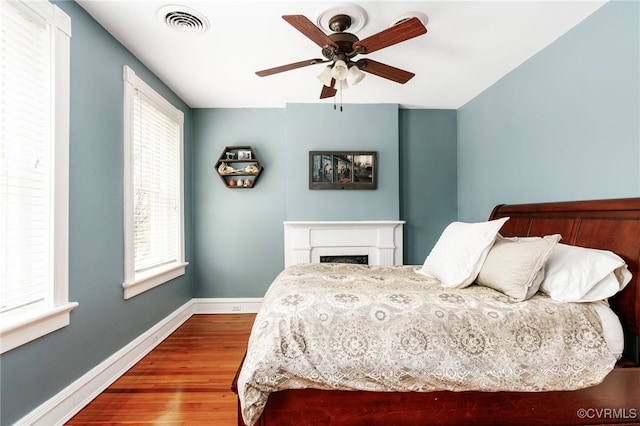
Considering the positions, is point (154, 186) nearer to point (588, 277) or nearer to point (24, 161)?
point (24, 161)

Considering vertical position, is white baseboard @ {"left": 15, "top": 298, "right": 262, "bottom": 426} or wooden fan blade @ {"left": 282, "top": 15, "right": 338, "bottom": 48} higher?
wooden fan blade @ {"left": 282, "top": 15, "right": 338, "bottom": 48}

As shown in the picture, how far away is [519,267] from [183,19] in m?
2.55

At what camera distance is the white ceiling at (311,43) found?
189cm

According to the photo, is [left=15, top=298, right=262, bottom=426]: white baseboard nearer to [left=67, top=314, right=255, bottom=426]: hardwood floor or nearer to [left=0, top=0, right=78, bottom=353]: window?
[left=67, top=314, right=255, bottom=426]: hardwood floor

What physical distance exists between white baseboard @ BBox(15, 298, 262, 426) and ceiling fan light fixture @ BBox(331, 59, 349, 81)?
8.28ft

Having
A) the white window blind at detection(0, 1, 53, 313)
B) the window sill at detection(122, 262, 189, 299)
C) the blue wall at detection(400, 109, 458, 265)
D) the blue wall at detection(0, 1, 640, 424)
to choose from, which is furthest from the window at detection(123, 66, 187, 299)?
the blue wall at detection(400, 109, 458, 265)

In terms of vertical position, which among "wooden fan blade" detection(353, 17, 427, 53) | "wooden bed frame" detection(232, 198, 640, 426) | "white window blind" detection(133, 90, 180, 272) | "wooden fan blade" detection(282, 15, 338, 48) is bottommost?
"wooden bed frame" detection(232, 198, 640, 426)

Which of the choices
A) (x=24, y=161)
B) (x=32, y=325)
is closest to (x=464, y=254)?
(x=32, y=325)

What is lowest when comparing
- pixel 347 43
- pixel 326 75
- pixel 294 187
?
pixel 294 187

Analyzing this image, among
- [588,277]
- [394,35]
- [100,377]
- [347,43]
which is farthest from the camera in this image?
[100,377]

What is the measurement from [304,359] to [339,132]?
2801mm

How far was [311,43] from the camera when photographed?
227 cm

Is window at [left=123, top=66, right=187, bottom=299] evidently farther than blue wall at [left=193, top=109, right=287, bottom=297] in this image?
No

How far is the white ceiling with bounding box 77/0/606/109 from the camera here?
6.19ft
